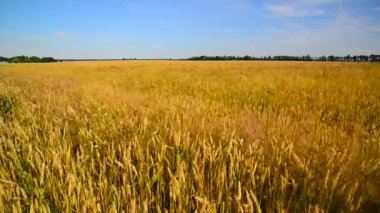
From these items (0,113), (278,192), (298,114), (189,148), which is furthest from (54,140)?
(298,114)

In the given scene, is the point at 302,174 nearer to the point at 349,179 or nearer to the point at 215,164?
the point at 349,179

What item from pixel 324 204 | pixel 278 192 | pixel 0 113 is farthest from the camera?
pixel 0 113

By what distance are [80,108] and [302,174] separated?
11.2 ft

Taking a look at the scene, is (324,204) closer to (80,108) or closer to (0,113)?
(80,108)

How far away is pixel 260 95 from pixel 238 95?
1.73 feet

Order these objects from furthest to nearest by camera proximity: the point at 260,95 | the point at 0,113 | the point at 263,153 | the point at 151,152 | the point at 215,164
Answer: the point at 260,95, the point at 0,113, the point at 151,152, the point at 263,153, the point at 215,164

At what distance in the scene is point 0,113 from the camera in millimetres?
4680

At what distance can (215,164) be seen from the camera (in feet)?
6.53

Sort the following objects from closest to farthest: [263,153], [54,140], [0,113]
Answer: [263,153], [54,140], [0,113]

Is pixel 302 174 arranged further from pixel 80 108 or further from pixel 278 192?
pixel 80 108

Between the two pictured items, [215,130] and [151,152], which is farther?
[215,130]

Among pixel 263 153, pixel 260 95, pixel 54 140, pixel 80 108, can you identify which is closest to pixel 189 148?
pixel 263 153

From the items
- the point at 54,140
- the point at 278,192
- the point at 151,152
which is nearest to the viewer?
the point at 278,192

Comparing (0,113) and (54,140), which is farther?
(0,113)
